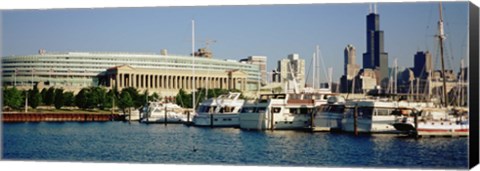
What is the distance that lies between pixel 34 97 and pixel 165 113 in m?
7.62

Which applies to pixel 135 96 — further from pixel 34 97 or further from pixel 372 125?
pixel 372 125

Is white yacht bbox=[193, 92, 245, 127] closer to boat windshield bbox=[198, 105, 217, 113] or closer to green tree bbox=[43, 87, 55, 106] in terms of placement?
boat windshield bbox=[198, 105, 217, 113]

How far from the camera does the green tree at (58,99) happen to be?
27.5 metres

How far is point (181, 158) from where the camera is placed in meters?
20.3

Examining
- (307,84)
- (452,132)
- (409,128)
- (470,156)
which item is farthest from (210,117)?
(470,156)

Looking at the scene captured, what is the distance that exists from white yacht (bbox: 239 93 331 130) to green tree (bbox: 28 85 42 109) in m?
6.31

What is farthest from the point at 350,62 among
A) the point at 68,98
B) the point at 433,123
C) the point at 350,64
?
the point at 68,98

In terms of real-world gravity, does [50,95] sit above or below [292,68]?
below

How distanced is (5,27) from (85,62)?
13.5 ft

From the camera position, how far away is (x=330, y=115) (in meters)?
27.9

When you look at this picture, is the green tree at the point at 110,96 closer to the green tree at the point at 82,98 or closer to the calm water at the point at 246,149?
the green tree at the point at 82,98

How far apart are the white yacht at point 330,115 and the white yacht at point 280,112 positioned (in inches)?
36.5

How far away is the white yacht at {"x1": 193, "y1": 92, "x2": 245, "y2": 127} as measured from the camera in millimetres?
29969

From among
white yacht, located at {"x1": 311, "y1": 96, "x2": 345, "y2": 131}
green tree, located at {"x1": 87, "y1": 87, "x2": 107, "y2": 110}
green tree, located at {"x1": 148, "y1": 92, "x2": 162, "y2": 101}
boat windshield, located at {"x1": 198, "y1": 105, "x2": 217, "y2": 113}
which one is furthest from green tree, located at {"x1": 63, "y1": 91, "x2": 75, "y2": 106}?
white yacht, located at {"x1": 311, "y1": 96, "x2": 345, "y2": 131}
